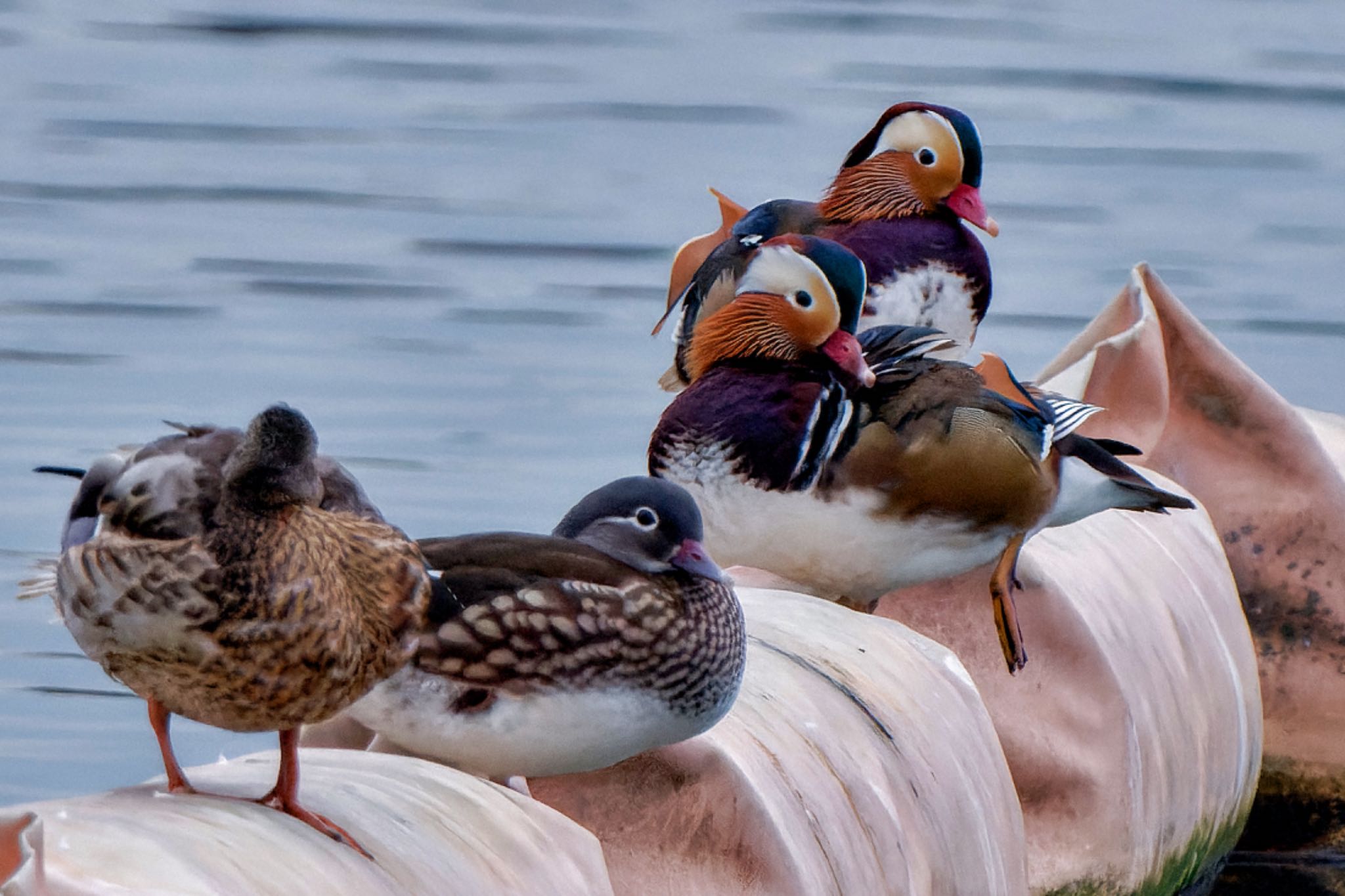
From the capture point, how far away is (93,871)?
75.9 inches

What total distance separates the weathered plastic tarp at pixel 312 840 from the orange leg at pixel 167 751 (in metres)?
0.02

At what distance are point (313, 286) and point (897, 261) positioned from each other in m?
4.49

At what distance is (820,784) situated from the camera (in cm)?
289

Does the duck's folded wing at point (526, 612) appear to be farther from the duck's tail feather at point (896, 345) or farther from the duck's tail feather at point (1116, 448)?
the duck's tail feather at point (1116, 448)

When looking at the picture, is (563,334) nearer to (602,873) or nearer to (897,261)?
(897,261)

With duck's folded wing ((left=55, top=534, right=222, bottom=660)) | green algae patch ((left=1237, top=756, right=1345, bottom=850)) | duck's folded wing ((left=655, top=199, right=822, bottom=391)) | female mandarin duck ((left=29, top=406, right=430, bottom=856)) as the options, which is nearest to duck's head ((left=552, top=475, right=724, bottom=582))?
female mandarin duck ((left=29, top=406, right=430, bottom=856))

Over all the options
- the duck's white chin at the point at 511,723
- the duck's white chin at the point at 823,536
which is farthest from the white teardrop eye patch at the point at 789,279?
the duck's white chin at the point at 511,723

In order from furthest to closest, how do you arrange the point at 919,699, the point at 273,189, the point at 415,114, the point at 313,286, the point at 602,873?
the point at 415,114 → the point at 273,189 → the point at 313,286 → the point at 919,699 → the point at 602,873

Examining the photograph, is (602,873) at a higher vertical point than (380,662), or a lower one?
lower

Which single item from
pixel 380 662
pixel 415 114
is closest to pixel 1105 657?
pixel 380 662

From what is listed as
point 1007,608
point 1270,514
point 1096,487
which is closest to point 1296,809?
point 1270,514

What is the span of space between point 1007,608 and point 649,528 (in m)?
0.97

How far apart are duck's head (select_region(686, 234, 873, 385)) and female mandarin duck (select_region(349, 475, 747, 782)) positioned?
95 cm

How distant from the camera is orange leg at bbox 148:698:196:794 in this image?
87.0 inches
